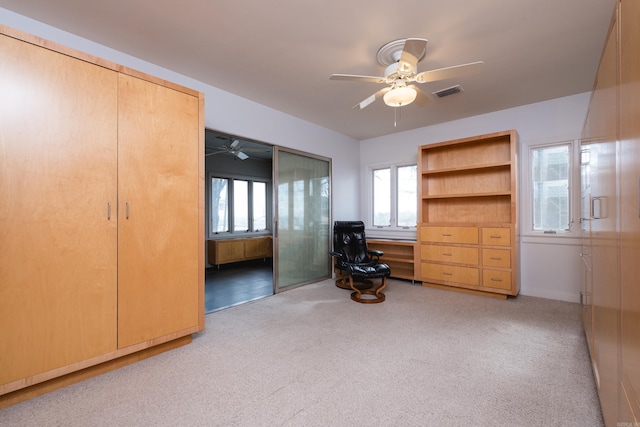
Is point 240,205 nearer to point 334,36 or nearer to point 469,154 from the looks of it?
point 469,154

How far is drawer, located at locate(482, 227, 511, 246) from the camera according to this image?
3752 mm

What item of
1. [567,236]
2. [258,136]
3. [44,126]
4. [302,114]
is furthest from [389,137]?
[44,126]

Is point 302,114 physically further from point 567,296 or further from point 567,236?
point 567,296

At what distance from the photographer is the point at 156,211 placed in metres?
2.30

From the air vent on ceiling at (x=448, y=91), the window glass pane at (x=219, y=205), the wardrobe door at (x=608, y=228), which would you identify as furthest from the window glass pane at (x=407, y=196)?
the window glass pane at (x=219, y=205)

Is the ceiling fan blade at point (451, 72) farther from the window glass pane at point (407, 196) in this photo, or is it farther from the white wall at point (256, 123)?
the window glass pane at point (407, 196)

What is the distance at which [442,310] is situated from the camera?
3.38 metres

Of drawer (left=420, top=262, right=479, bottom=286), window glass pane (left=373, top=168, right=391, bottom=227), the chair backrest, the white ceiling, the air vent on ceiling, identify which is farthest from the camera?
window glass pane (left=373, top=168, right=391, bottom=227)

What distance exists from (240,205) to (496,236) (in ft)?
17.9

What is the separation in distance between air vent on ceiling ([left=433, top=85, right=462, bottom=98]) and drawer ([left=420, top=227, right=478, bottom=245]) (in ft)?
6.05

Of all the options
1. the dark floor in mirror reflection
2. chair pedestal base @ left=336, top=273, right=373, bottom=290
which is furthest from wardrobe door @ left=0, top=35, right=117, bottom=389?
chair pedestal base @ left=336, top=273, right=373, bottom=290

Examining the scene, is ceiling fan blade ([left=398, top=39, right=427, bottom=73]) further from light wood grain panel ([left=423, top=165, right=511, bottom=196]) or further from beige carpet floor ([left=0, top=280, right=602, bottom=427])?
light wood grain panel ([left=423, top=165, right=511, bottom=196])

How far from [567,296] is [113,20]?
18.8 ft

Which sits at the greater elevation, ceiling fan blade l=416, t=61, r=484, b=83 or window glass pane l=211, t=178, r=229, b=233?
ceiling fan blade l=416, t=61, r=484, b=83
